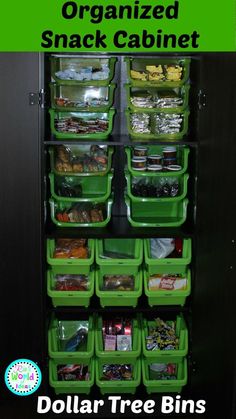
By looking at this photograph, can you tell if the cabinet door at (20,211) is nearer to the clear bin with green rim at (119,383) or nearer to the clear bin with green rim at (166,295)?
the clear bin with green rim at (119,383)

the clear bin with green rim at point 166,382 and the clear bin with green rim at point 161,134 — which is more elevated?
the clear bin with green rim at point 161,134

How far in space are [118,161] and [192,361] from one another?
3.08ft

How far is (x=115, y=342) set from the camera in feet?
10.5

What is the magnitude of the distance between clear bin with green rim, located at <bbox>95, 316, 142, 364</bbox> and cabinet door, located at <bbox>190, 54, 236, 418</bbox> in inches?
10.8

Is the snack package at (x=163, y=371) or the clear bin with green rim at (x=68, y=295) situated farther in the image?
the snack package at (x=163, y=371)

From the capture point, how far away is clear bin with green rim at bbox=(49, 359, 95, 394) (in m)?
3.17

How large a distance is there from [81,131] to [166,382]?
1.13 metres

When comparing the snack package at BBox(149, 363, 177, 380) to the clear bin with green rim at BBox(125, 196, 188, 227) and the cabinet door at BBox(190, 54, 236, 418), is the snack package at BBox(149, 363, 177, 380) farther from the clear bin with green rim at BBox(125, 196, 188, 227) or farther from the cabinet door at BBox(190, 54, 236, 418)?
the clear bin with green rim at BBox(125, 196, 188, 227)

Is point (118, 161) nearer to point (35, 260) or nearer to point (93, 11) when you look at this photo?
point (35, 260)

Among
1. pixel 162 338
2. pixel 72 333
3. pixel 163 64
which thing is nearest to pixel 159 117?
pixel 163 64

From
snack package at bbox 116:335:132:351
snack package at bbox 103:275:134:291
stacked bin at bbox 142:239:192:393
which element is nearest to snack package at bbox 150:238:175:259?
stacked bin at bbox 142:239:192:393

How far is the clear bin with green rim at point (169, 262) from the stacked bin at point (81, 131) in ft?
0.75

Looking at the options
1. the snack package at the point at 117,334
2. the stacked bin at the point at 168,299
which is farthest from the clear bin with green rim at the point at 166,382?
the snack package at the point at 117,334

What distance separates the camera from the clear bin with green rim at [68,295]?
3117mm
